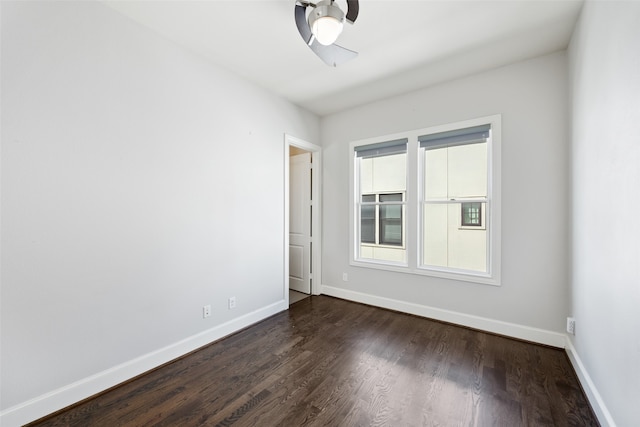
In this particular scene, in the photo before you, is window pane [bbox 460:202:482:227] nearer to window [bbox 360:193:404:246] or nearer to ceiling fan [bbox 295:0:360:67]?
window [bbox 360:193:404:246]

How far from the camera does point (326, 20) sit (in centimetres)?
159

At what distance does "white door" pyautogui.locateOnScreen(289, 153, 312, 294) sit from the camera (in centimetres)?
420

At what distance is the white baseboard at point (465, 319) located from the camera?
99.3 inches

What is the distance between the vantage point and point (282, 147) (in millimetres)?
3514

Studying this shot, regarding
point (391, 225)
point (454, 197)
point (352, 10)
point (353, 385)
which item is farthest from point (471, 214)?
point (352, 10)

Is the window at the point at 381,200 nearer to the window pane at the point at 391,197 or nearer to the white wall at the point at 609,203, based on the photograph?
the window pane at the point at 391,197

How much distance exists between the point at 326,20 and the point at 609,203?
2.01 meters

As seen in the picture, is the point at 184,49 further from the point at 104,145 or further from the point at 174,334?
the point at 174,334

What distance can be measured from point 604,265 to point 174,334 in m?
3.27

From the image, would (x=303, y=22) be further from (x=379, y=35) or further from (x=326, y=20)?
(x=379, y=35)

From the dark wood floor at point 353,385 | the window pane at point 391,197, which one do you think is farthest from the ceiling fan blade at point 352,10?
the dark wood floor at point 353,385

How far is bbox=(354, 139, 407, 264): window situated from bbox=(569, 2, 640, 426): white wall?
1732mm

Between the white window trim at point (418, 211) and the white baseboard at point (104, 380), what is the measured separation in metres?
2.03

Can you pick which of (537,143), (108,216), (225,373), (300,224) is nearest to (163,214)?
(108,216)
